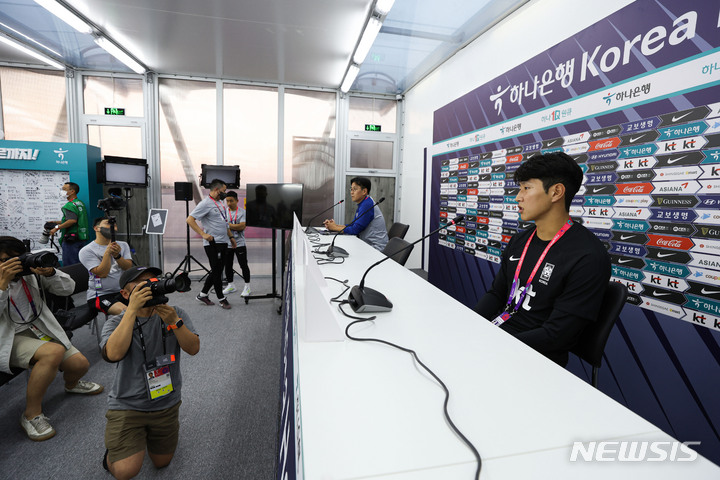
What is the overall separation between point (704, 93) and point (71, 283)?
3.66 meters

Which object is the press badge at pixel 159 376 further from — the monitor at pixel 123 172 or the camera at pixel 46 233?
the monitor at pixel 123 172

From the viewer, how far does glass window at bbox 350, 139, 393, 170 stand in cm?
555

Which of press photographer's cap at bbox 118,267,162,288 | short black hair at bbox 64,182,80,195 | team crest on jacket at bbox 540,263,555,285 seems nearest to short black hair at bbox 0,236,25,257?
press photographer's cap at bbox 118,267,162,288

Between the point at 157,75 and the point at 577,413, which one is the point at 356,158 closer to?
the point at 157,75

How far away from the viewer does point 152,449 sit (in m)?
1.50

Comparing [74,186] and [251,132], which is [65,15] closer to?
[74,186]

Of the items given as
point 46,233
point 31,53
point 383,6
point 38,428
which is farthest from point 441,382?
point 31,53

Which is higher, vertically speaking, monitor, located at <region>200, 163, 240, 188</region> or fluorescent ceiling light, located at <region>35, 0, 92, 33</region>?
fluorescent ceiling light, located at <region>35, 0, 92, 33</region>

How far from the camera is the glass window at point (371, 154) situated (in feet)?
18.2

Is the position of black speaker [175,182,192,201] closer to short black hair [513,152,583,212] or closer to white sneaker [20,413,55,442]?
white sneaker [20,413,55,442]

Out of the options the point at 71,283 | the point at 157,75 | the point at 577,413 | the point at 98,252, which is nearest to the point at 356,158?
the point at 157,75

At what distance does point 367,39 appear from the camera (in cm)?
362

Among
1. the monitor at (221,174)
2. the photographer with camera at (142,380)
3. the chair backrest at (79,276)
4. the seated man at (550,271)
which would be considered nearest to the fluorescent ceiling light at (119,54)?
the monitor at (221,174)

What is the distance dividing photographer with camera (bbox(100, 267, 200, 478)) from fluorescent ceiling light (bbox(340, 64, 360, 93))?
396 cm
